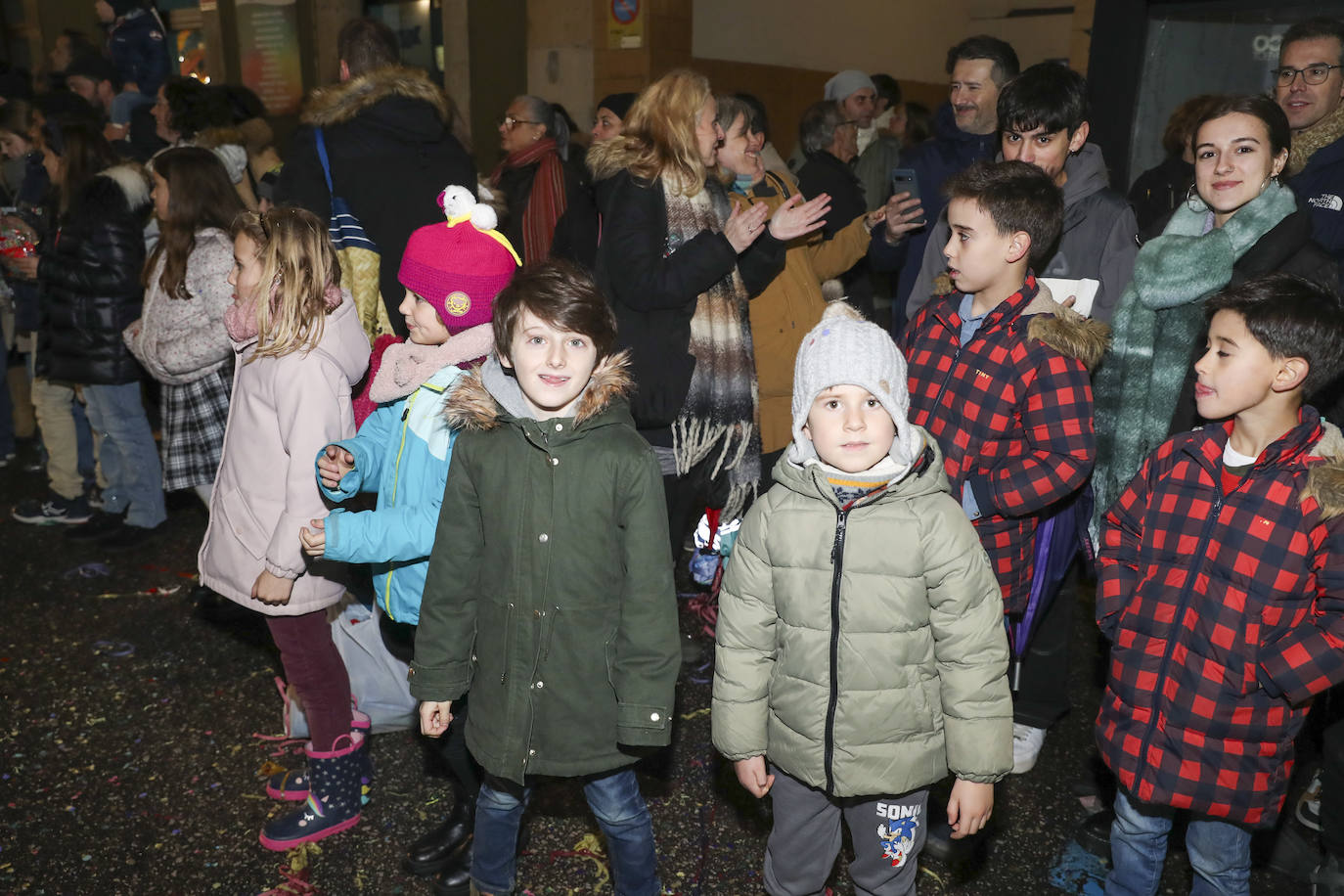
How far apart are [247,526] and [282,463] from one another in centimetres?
23

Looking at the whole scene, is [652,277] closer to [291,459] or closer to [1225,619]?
[291,459]

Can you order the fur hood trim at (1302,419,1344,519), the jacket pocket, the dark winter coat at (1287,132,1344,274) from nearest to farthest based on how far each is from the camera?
the fur hood trim at (1302,419,1344,519)
the jacket pocket
the dark winter coat at (1287,132,1344,274)

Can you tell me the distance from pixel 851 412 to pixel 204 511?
4768mm

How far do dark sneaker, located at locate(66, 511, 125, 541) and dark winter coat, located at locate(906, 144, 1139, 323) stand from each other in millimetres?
4525

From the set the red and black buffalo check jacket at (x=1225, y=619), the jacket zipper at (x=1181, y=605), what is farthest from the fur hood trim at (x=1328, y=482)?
the jacket zipper at (x=1181, y=605)

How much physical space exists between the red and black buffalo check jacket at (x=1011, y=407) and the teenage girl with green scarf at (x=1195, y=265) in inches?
13.0

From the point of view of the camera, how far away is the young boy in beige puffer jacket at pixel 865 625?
2.19 meters

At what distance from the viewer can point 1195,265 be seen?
2869mm

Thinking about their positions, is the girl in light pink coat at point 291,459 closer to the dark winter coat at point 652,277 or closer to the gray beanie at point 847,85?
the dark winter coat at point 652,277

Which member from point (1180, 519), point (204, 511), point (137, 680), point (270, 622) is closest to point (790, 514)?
point (1180, 519)

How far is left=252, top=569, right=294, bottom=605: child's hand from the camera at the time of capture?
2.78 meters

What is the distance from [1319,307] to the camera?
2293 millimetres

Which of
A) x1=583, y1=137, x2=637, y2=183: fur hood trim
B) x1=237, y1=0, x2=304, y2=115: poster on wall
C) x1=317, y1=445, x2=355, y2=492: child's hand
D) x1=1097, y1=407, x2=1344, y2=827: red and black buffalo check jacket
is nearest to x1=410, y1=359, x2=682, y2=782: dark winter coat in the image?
x1=317, y1=445, x2=355, y2=492: child's hand

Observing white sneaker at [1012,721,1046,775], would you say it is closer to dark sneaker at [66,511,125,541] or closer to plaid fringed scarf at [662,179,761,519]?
plaid fringed scarf at [662,179,761,519]
